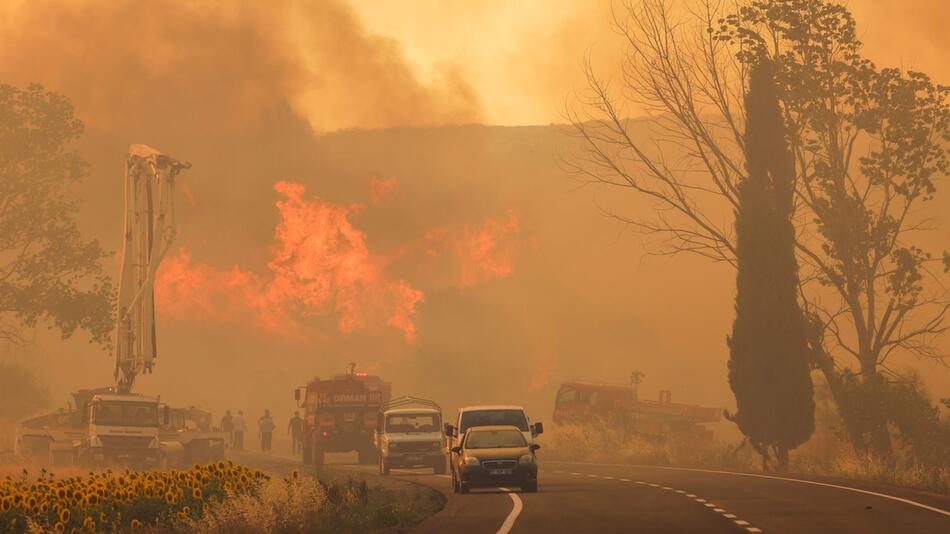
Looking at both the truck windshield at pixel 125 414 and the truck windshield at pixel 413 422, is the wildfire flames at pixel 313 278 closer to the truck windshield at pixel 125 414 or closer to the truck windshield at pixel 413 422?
the truck windshield at pixel 413 422

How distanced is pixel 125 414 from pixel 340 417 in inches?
393

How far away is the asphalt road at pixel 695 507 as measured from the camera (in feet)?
75.5

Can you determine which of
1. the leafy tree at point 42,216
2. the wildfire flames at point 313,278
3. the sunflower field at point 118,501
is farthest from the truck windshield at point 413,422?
the wildfire flames at point 313,278

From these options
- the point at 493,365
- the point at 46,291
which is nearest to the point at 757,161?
the point at 46,291

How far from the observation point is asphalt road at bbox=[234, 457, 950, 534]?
23016mm

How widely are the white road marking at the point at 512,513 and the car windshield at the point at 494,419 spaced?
3888mm

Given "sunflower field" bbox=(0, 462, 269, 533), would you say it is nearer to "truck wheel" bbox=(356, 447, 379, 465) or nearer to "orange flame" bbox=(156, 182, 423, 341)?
"truck wheel" bbox=(356, 447, 379, 465)

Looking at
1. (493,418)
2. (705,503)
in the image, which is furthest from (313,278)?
(705,503)

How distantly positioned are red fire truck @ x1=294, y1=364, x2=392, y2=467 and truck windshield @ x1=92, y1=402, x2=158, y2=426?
834 cm

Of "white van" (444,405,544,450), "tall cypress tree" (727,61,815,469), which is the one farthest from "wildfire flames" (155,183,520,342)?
"white van" (444,405,544,450)

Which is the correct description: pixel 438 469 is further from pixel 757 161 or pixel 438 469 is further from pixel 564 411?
pixel 564 411

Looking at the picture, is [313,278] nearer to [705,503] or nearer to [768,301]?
[768,301]

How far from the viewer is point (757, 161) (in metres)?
44.0

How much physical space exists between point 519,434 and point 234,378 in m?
70.9
